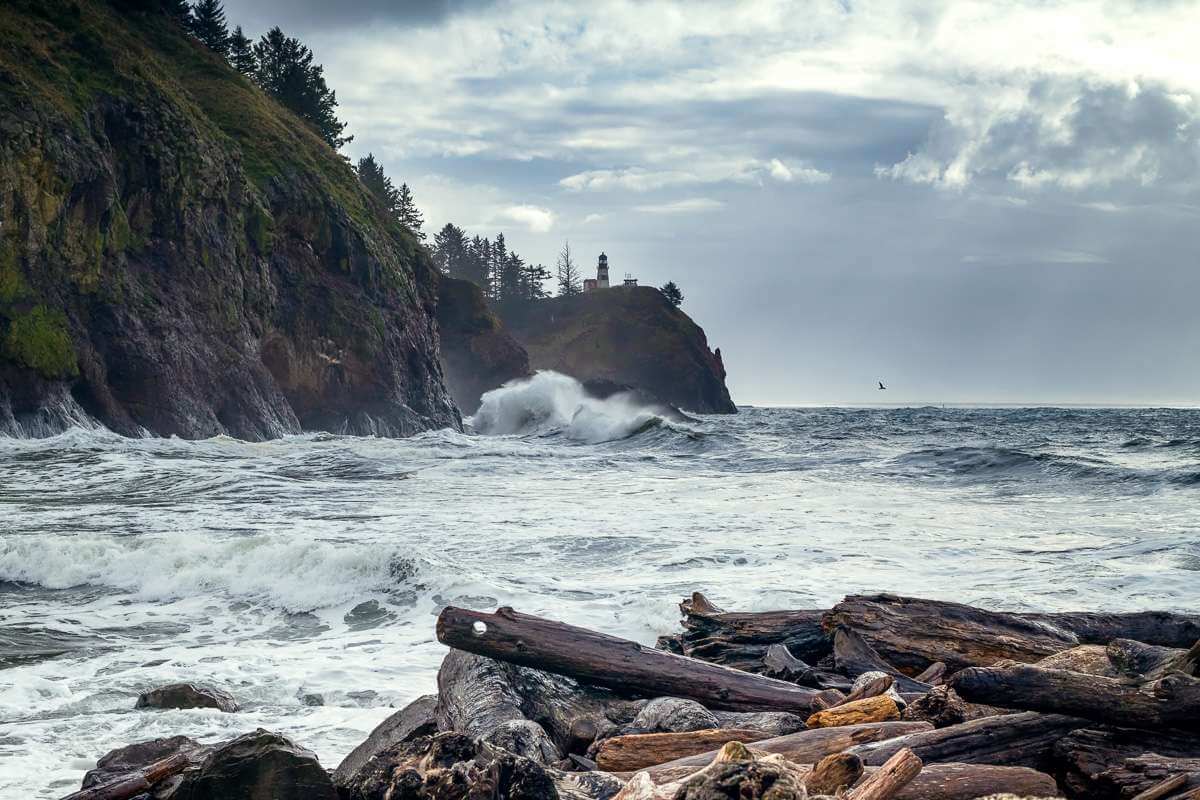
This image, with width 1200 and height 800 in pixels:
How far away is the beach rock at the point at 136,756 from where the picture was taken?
4.14 metres

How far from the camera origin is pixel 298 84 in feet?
207

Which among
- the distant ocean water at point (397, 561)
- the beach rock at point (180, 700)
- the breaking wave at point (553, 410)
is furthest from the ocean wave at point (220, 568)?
the breaking wave at point (553, 410)

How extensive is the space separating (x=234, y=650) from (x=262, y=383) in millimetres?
30792

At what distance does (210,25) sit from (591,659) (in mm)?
63113

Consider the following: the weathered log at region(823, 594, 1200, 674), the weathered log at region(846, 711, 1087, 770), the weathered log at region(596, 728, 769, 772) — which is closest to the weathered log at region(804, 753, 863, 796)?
the weathered log at region(846, 711, 1087, 770)

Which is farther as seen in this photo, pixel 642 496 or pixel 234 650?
pixel 642 496

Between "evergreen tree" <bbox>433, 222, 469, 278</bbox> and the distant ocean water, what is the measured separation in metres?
87.9

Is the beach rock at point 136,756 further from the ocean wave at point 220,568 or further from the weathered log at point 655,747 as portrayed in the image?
the ocean wave at point 220,568

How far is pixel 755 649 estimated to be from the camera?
607 centimetres

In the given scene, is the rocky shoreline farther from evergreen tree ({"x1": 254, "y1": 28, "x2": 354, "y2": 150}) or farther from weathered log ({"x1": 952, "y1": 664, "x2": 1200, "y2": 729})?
evergreen tree ({"x1": 254, "y1": 28, "x2": 354, "y2": 150})

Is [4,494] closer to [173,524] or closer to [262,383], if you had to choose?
[173,524]

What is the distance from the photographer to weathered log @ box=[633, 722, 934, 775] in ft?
11.9

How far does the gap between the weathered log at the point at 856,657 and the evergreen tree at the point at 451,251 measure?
348 feet

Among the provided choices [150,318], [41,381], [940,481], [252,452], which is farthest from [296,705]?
[150,318]
